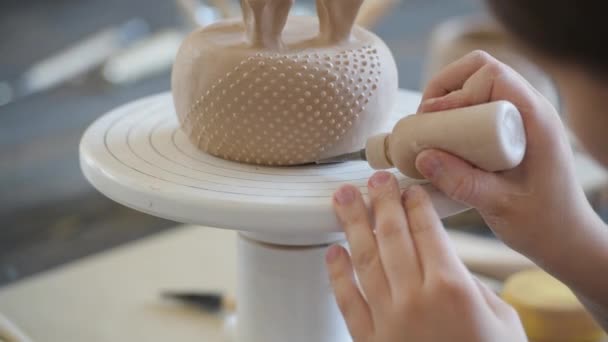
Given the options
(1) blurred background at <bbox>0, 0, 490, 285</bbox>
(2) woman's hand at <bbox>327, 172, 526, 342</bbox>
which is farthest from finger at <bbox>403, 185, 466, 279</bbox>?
(1) blurred background at <bbox>0, 0, 490, 285</bbox>

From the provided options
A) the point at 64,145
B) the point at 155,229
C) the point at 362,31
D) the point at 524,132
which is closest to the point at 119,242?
the point at 155,229

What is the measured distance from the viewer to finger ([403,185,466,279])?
1.49 feet

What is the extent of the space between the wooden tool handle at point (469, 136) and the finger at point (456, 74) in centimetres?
6

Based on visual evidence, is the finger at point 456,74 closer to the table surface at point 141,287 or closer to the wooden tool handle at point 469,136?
the wooden tool handle at point 469,136

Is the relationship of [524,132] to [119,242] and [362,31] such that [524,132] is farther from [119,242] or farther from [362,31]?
[119,242]

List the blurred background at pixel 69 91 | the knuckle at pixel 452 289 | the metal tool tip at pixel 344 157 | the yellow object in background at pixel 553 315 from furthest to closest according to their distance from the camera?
1. the blurred background at pixel 69 91
2. the yellow object in background at pixel 553 315
3. the metal tool tip at pixel 344 157
4. the knuckle at pixel 452 289

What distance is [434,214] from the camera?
1.56 feet

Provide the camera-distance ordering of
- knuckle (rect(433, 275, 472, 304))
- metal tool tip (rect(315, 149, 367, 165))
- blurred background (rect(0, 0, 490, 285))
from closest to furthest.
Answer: knuckle (rect(433, 275, 472, 304)), metal tool tip (rect(315, 149, 367, 165)), blurred background (rect(0, 0, 490, 285))

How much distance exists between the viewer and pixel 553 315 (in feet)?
2.35

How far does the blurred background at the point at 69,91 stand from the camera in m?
1.20

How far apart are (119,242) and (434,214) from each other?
786 millimetres

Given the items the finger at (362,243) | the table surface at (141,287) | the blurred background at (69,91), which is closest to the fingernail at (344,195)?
the finger at (362,243)

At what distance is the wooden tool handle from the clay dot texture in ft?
0.18

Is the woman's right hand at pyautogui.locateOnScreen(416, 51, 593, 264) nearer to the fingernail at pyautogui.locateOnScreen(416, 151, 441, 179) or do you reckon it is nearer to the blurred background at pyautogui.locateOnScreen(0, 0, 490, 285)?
the fingernail at pyautogui.locateOnScreen(416, 151, 441, 179)
